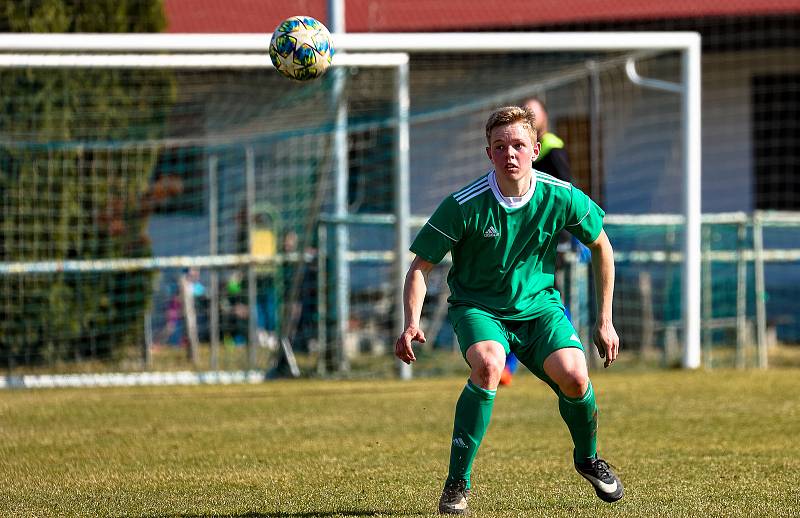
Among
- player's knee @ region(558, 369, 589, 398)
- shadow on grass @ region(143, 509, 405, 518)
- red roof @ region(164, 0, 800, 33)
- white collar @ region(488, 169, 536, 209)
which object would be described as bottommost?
shadow on grass @ region(143, 509, 405, 518)

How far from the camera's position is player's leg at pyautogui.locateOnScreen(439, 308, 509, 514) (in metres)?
5.21

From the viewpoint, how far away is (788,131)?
60.9 ft

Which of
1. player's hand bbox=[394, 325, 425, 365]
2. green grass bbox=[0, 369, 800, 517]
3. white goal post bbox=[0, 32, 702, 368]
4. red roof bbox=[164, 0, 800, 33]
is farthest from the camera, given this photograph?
red roof bbox=[164, 0, 800, 33]

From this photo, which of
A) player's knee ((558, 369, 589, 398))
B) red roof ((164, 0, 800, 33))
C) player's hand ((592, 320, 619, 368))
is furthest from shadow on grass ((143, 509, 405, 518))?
red roof ((164, 0, 800, 33))

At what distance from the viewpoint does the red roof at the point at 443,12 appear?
56.4ft

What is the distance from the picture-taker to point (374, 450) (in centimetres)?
736

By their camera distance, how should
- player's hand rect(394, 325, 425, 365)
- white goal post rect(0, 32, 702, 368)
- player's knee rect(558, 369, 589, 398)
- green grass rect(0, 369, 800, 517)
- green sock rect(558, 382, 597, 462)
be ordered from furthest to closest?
1. white goal post rect(0, 32, 702, 368)
2. green grass rect(0, 369, 800, 517)
3. green sock rect(558, 382, 597, 462)
4. player's knee rect(558, 369, 589, 398)
5. player's hand rect(394, 325, 425, 365)

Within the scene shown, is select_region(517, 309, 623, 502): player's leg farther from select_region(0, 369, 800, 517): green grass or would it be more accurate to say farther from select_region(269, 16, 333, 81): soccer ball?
select_region(269, 16, 333, 81): soccer ball

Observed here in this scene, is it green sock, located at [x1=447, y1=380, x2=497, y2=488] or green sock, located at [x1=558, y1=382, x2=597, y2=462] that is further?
green sock, located at [x1=558, y1=382, x2=597, y2=462]

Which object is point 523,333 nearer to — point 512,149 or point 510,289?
point 510,289

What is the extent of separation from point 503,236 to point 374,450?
2.32 m

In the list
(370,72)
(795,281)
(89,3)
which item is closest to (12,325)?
(89,3)

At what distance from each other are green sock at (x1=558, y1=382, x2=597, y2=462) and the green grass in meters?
0.25

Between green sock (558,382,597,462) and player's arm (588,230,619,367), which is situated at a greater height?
player's arm (588,230,619,367)
